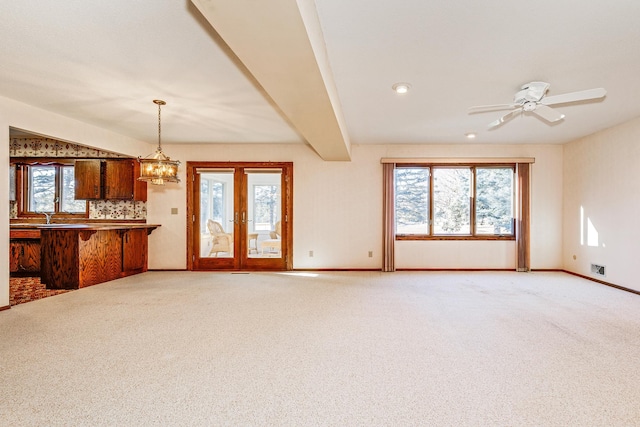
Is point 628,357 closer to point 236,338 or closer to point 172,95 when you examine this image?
point 236,338

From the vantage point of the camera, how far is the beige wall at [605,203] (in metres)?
4.78

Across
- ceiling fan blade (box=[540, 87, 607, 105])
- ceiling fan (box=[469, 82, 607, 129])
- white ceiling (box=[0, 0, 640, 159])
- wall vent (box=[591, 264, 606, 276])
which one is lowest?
wall vent (box=[591, 264, 606, 276])

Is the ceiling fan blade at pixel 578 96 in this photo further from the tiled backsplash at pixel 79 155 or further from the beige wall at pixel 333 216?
the tiled backsplash at pixel 79 155

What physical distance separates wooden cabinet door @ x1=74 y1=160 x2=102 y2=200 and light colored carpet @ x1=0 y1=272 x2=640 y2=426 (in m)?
2.35

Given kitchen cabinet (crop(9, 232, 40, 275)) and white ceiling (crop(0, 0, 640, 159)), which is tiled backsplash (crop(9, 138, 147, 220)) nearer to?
kitchen cabinet (crop(9, 232, 40, 275))

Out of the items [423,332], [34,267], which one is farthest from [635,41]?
[34,267]

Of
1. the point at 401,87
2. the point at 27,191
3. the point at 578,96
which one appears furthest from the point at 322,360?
the point at 27,191

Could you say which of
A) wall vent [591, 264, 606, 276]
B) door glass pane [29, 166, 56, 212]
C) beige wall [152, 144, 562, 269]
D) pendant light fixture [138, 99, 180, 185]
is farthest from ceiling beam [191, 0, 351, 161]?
door glass pane [29, 166, 56, 212]

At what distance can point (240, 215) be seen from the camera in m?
6.46

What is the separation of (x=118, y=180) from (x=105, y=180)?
0.24m

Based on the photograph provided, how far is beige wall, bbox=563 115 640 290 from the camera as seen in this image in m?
4.78

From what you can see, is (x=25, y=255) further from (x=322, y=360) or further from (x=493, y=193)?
(x=493, y=193)

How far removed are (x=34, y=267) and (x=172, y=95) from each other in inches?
175

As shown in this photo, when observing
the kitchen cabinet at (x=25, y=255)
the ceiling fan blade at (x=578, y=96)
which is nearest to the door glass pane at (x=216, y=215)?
the kitchen cabinet at (x=25, y=255)
